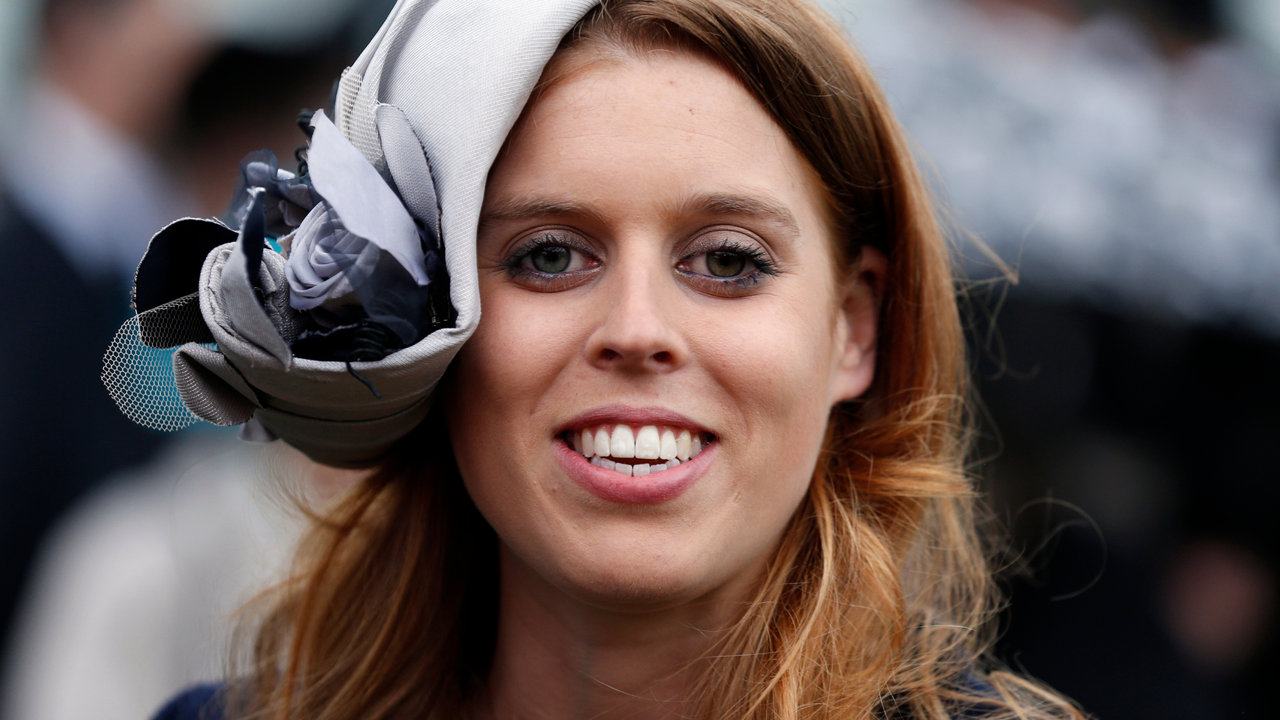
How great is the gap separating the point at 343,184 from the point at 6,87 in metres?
3.11

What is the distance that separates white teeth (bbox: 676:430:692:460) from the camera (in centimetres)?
181

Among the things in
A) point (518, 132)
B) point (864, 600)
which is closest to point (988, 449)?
point (864, 600)

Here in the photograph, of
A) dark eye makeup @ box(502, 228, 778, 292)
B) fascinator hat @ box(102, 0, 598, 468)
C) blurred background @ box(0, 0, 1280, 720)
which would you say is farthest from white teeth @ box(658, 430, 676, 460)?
blurred background @ box(0, 0, 1280, 720)

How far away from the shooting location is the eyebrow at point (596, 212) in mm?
1808

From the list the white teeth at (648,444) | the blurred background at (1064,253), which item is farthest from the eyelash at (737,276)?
the blurred background at (1064,253)

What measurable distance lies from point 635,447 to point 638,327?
20 centimetres

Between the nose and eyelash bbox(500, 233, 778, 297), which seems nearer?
the nose

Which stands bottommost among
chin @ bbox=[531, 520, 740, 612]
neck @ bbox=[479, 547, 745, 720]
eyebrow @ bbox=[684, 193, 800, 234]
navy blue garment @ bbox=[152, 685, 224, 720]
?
navy blue garment @ bbox=[152, 685, 224, 720]

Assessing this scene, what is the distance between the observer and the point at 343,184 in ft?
5.45

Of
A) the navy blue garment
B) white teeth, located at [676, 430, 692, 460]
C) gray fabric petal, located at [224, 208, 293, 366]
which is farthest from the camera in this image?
the navy blue garment

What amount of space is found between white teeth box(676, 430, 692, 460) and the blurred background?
202 cm

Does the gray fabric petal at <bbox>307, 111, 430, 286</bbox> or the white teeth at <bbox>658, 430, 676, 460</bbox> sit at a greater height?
the gray fabric petal at <bbox>307, 111, 430, 286</bbox>

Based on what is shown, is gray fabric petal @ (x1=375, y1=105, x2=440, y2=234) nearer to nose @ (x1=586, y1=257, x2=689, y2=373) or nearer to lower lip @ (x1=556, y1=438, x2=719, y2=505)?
nose @ (x1=586, y1=257, x2=689, y2=373)

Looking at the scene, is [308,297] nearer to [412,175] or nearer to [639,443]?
[412,175]
